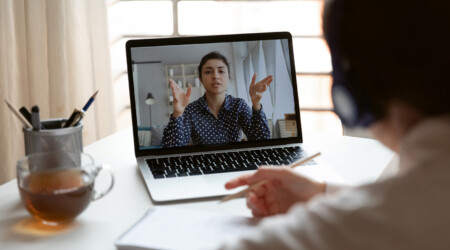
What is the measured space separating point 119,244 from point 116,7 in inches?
71.5

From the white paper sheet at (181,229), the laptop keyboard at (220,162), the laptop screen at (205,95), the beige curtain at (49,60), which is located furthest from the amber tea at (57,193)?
the beige curtain at (49,60)

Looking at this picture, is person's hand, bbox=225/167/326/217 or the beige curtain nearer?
person's hand, bbox=225/167/326/217

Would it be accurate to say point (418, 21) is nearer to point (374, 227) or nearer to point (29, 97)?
point (374, 227)

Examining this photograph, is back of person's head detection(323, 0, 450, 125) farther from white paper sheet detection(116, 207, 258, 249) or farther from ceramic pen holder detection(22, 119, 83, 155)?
ceramic pen holder detection(22, 119, 83, 155)

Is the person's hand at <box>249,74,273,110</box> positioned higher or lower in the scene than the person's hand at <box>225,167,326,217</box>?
higher

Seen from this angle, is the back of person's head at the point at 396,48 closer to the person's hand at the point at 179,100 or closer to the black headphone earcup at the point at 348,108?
the black headphone earcup at the point at 348,108

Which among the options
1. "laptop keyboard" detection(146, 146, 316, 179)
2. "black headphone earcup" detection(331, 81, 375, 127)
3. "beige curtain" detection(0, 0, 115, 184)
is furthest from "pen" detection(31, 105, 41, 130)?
"beige curtain" detection(0, 0, 115, 184)

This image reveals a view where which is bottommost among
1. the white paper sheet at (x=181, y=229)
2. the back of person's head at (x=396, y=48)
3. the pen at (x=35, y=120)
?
the white paper sheet at (x=181, y=229)

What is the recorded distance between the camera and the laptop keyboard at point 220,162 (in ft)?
3.75

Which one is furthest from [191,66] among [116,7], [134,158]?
[116,7]

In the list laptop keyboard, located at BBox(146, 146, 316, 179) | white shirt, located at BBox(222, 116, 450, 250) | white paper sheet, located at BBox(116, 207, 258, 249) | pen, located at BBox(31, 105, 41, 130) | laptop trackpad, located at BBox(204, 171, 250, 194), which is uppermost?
pen, located at BBox(31, 105, 41, 130)

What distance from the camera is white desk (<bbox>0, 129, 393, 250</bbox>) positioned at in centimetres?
86

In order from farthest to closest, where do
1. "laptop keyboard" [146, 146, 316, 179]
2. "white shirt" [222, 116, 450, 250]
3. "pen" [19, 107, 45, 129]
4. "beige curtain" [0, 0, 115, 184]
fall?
"beige curtain" [0, 0, 115, 184], "laptop keyboard" [146, 146, 316, 179], "pen" [19, 107, 45, 129], "white shirt" [222, 116, 450, 250]

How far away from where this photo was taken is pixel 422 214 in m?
0.42
